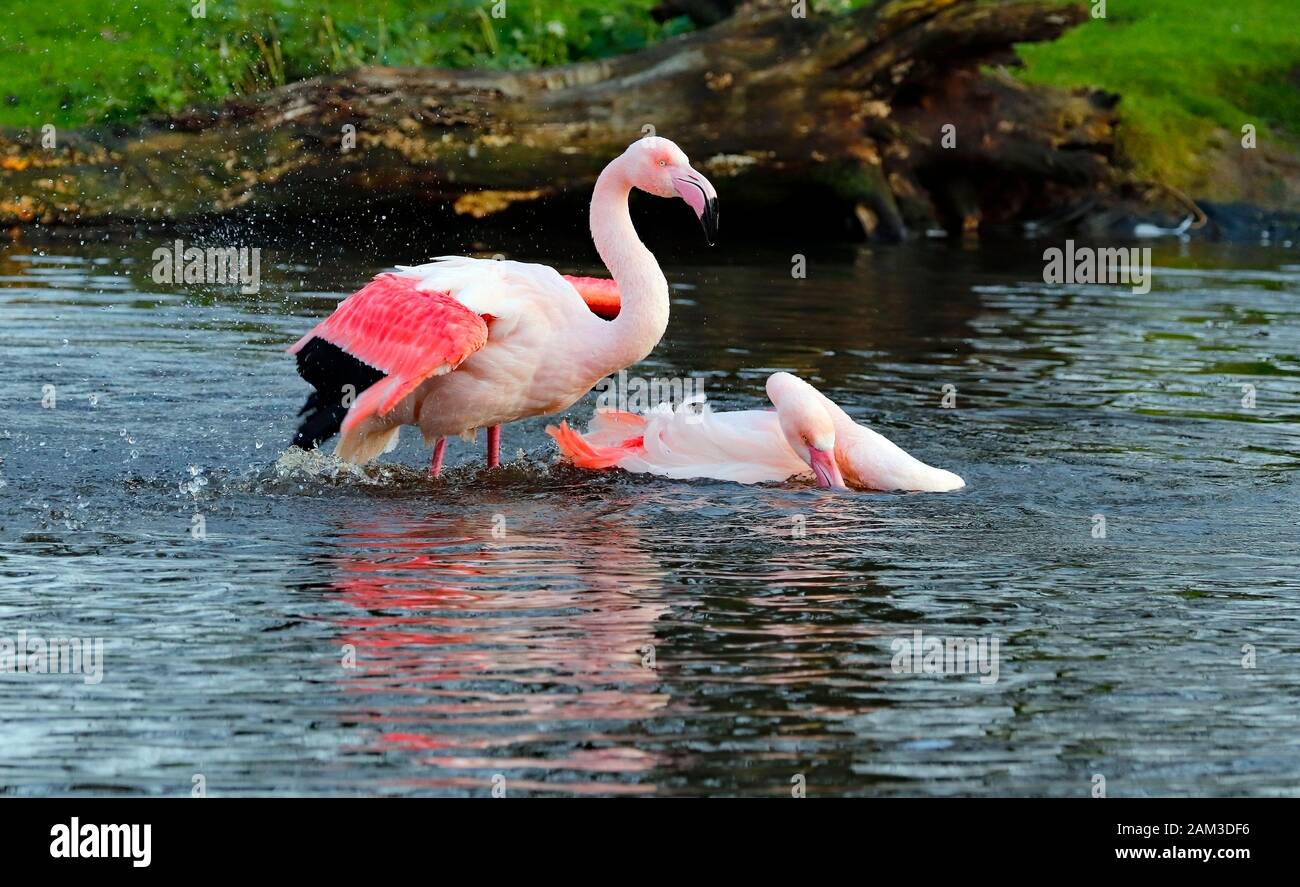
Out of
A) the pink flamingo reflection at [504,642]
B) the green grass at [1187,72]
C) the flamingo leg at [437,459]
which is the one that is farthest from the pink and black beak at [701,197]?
the green grass at [1187,72]

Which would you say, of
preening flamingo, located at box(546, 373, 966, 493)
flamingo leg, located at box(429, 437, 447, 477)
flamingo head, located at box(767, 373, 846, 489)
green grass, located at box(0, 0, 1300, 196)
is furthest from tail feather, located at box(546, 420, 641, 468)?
green grass, located at box(0, 0, 1300, 196)

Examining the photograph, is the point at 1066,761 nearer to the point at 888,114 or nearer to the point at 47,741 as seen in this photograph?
the point at 47,741

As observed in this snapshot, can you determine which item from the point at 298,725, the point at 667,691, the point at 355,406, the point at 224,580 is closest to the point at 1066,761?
the point at 667,691

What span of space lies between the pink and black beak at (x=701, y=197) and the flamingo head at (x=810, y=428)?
2.41 ft

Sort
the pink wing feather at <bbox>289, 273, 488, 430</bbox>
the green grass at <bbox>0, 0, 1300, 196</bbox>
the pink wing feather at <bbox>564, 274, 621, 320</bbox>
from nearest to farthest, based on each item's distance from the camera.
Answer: the pink wing feather at <bbox>289, 273, 488, 430</bbox> → the pink wing feather at <bbox>564, 274, 621, 320</bbox> → the green grass at <bbox>0, 0, 1300, 196</bbox>

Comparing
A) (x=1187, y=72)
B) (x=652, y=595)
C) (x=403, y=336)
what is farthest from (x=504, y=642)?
(x=1187, y=72)

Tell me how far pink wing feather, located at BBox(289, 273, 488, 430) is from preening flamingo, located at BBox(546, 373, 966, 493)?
0.98 meters

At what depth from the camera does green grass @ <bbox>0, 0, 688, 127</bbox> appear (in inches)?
→ 721

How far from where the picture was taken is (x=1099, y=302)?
14.3 m

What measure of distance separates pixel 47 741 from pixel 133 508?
2.63 metres

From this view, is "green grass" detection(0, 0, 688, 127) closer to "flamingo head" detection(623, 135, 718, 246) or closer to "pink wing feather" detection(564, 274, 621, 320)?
"pink wing feather" detection(564, 274, 621, 320)

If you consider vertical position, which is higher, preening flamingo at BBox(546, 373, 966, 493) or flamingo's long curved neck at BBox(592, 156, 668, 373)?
flamingo's long curved neck at BBox(592, 156, 668, 373)

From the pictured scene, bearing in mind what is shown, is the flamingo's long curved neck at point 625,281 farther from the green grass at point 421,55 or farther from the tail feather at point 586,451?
the green grass at point 421,55

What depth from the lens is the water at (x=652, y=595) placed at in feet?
14.4
